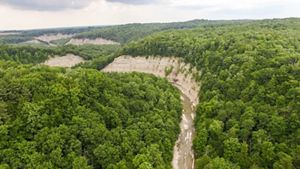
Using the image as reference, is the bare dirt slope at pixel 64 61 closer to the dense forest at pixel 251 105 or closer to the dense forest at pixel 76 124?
the dense forest at pixel 251 105

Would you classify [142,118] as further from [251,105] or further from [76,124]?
[251,105]

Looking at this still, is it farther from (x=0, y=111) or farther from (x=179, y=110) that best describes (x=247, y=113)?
(x=0, y=111)

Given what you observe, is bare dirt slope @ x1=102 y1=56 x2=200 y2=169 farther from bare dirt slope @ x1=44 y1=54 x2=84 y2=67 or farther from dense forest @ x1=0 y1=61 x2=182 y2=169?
bare dirt slope @ x1=44 y1=54 x2=84 y2=67

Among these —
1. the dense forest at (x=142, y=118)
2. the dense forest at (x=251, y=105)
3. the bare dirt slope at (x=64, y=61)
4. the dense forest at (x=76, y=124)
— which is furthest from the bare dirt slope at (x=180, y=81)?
the bare dirt slope at (x=64, y=61)

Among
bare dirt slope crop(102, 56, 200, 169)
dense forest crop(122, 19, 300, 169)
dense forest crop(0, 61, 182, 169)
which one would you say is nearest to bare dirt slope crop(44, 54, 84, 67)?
bare dirt slope crop(102, 56, 200, 169)

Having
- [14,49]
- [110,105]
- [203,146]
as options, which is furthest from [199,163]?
[14,49]

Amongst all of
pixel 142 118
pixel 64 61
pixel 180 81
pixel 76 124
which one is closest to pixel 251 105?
pixel 142 118
